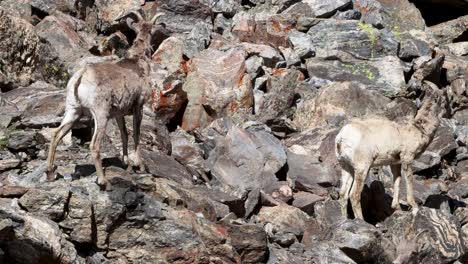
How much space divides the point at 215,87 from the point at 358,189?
21.7 feet

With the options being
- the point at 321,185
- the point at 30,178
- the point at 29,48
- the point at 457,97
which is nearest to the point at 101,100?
the point at 30,178

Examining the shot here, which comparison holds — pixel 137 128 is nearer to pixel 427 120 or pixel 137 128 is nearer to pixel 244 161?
pixel 244 161

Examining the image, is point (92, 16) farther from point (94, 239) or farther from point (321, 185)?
point (94, 239)

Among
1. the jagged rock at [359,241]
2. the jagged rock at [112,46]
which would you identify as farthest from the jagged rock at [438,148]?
the jagged rock at [112,46]

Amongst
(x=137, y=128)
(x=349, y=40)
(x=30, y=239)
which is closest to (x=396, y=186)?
(x=137, y=128)

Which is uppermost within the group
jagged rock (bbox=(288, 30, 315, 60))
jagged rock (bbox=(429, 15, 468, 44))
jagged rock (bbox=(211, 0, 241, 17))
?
jagged rock (bbox=(211, 0, 241, 17))

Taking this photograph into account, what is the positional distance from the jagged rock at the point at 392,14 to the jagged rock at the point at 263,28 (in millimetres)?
3048

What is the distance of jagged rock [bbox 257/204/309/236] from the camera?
42.9ft

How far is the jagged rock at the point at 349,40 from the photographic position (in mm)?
23422

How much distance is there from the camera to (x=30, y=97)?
15531 millimetres

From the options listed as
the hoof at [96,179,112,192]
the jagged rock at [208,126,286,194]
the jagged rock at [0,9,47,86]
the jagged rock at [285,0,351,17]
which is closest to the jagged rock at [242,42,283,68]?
the jagged rock at [285,0,351,17]

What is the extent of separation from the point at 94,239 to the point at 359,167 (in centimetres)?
575

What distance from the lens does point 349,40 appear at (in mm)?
23812

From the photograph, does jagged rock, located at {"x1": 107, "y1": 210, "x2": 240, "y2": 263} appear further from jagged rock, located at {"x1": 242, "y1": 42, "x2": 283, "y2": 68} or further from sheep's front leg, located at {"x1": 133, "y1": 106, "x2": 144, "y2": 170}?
jagged rock, located at {"x1": 242, "y1": 42, "x2": 283, "y2": 68}
